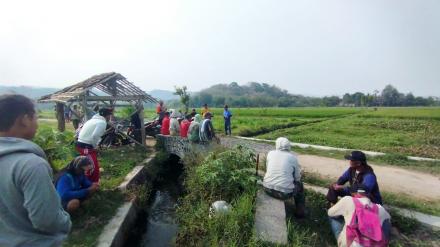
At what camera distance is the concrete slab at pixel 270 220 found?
4.80m

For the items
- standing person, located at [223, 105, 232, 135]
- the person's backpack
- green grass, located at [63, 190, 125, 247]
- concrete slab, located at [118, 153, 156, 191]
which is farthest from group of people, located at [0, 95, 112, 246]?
standing person, located at [223, 105, 232, 135]

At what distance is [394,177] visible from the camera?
344 inches

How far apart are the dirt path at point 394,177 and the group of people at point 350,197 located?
2505mm

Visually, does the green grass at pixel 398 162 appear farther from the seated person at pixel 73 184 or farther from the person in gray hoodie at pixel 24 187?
the person in gray hoodie at pixel 24 187

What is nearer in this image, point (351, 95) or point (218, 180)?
point (218, 180)

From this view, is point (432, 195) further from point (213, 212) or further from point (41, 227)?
point (41, 227)

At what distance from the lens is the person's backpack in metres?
4.32

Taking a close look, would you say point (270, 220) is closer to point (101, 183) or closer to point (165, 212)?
point (165, 212)

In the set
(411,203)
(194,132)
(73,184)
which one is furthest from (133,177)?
(411,203)

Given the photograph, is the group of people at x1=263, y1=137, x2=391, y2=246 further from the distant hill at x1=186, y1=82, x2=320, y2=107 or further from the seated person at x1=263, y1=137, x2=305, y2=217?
the distant hill at x1=186, y1=82, x2=320, y2=107

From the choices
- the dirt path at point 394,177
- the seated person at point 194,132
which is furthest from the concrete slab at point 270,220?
the seated person at point 194,132

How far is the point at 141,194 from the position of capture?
7.65 meters

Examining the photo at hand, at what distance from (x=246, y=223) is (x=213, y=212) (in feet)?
2.10

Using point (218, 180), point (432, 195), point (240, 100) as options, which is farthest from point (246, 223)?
point (240, 100)
